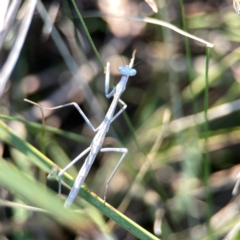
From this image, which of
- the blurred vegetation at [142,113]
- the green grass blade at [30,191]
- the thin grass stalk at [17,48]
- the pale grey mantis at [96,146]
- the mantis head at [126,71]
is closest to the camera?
the green grass blade at [30,191]

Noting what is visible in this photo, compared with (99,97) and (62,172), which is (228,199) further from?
(62,172)

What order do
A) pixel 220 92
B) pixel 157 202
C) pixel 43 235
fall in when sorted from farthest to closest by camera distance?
pixel 220 92, pixel 157 202, pixel 43 235

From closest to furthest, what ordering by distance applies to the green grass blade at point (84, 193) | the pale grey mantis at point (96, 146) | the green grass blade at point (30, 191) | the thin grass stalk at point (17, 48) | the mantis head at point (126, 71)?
the green grass blade at point (30, 191) < the green grass blade at point (84, 193) < the pale grey mantis at point (96, 146) < the thin grass stalk at point (17, 48) < the mantis head at point (126, 71)

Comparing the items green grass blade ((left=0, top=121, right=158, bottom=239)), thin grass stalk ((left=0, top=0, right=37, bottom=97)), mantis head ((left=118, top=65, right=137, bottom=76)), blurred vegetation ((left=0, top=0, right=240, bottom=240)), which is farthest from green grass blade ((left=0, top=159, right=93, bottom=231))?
blurred vegetation ((left=0, top=0, right=240, bottom=240))

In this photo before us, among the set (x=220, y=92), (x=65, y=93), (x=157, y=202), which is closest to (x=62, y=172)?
(x=157, y=202)

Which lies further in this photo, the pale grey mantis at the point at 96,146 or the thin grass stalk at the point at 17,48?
the thin grass stalk at the point at 17,48

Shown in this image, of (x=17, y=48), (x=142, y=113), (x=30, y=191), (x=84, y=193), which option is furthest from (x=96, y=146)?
(x=142, y=113)

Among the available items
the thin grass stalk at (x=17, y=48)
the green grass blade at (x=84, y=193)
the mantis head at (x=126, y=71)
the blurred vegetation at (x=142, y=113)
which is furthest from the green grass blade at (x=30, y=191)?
the blurred vegetation at (x=142, y=113)

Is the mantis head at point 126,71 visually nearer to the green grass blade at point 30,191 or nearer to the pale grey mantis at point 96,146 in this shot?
the pale grey mantis at point 96,146
